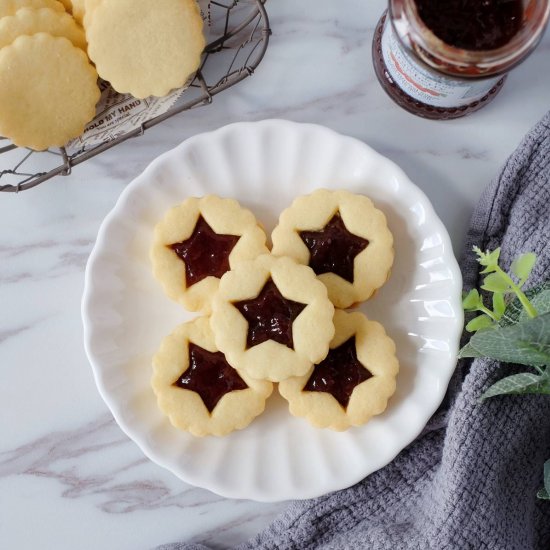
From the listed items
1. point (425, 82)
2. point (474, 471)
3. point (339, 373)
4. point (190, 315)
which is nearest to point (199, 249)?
point (190, 315)

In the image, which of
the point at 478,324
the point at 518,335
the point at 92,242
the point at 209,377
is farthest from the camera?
the point at 92,242

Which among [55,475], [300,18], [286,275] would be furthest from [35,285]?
[300,18]

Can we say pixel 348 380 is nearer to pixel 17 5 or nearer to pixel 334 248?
pixel 334 248

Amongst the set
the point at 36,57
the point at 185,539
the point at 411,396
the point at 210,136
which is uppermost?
the point at 36,57

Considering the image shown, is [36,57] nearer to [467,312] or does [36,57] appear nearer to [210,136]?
[210,136]

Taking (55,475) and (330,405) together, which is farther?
(55,475)

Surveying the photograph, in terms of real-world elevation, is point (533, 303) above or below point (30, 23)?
below
